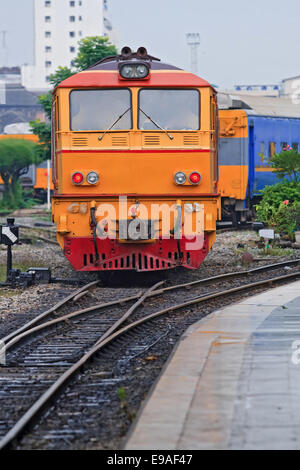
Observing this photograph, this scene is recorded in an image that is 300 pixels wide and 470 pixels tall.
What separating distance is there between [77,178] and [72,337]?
4177 millimetres

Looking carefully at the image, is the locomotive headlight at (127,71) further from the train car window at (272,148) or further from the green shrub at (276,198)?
the train car window at (272,148)

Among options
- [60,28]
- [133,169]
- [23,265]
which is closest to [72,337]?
[133,169]

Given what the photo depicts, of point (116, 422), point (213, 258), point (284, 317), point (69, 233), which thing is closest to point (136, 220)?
point (69, 233)

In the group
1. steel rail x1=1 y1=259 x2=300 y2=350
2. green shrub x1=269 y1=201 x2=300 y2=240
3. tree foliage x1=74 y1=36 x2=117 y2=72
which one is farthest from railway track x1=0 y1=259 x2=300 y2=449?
tree foliage x1=74 y1=36 x2=117 y2=72

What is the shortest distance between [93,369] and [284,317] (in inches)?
134

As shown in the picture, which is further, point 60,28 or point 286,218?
point 60,28

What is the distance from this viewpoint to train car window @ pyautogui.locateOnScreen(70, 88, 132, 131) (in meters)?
13.9

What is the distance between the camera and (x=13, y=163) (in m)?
44.6

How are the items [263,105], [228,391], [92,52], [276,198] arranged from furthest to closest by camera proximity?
1. [92,52]
2. [263,105]
3. [276,198]
4. [228,391]

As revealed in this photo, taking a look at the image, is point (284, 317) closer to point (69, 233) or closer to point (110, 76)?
point (69, 233)

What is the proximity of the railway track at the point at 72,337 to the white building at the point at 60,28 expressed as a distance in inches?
4613

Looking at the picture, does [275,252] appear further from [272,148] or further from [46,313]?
[46,313]

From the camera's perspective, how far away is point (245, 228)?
25.6 meters

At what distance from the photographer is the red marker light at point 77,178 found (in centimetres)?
1370
